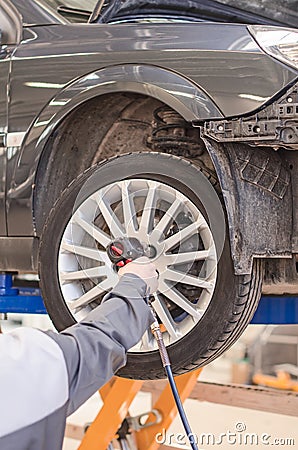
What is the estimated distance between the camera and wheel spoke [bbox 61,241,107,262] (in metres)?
2.47

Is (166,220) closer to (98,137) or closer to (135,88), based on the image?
(135,88)

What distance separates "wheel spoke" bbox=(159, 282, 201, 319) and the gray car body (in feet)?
0.65

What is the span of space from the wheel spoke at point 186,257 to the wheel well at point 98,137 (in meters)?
0.38

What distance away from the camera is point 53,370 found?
118 cm

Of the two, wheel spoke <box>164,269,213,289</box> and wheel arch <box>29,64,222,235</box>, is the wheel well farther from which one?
wheel spoke <box>164,269,213,289</box>

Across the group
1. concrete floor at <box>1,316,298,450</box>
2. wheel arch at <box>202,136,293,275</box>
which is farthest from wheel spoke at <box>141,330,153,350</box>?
concrete floor at <box>1,316,298,450</box>

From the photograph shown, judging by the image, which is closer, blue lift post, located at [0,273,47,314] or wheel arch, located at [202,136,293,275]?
wheel arch, located at [202,136,293,275]

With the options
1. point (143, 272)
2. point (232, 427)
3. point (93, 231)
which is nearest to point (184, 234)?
point (93, 231)

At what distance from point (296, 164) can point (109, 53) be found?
716mm

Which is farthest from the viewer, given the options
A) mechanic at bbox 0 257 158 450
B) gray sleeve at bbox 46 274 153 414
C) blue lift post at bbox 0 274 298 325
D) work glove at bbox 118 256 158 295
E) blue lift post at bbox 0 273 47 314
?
blue lift post at bbox 0 273 47 314

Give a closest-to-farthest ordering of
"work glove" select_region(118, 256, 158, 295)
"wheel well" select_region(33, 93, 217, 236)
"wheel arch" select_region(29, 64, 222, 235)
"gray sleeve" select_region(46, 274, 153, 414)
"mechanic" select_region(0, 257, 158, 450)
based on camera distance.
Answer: "mechanic" select_region(0, 257, 158, 450), "gray sleeve" select_region(46, 274, 153, 414), "work glove" select_region(118, 256, 158, 295), "wheel arch" select_region(29, 64, 222, 235), "wheel well" select_region(33, 93, 217, 236)

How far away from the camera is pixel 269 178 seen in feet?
7.96

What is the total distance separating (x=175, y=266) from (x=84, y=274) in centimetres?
31

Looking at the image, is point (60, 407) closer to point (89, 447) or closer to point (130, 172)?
point (130, 172)
